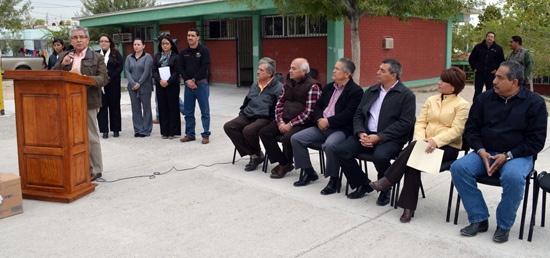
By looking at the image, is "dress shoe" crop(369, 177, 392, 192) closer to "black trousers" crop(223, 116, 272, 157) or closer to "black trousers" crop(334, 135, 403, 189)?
"black trousers" crop(334, 135, 403, 189)

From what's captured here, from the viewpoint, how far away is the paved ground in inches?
149

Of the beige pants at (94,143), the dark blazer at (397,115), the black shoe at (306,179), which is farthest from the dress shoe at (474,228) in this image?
the beige pants at (94,143)

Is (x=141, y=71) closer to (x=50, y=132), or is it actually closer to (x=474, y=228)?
(x=50, y=132)

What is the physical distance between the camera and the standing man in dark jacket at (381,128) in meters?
4.84

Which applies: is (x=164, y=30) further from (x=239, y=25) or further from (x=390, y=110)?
(x=390, y=110)

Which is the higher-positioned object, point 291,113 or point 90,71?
point 90,71

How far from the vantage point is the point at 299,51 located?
15984 millimetres

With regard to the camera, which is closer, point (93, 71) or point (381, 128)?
point (381, 128)

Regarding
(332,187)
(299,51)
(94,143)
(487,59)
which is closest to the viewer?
(332,187)

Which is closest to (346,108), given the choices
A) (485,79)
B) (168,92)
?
(168,92)

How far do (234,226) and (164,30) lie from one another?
18.2m

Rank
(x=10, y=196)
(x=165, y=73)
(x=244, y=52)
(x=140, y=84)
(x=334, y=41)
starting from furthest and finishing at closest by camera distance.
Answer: (x=244, y=52), (x=334, y=41), (x=140, y=84), (x=165, y=73), (x=10, y=196)

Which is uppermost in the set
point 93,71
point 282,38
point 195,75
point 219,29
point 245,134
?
point 219,29

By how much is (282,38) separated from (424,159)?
12.5 metres
